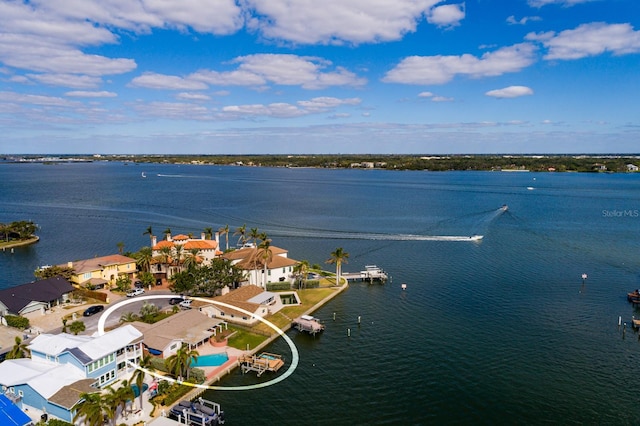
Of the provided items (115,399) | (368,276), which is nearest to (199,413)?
(115,399)

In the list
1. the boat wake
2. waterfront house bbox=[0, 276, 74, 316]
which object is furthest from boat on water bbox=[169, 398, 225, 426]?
the boat wake

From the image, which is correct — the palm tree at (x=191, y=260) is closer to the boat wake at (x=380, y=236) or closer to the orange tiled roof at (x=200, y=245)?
the orange tiled roof at (x=200, y=245)

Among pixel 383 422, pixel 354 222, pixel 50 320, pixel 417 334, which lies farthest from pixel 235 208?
pixel 383 422

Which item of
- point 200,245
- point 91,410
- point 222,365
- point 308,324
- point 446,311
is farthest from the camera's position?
point 200,245

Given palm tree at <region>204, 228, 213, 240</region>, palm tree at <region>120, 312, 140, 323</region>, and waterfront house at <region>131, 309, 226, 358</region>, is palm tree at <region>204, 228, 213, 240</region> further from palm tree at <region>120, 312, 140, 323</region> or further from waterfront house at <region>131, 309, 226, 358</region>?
waterfront house at <region>131, 309, 226, 358</region>

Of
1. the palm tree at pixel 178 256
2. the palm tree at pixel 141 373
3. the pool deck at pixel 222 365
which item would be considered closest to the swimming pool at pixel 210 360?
the pool deck at pixel 222 365

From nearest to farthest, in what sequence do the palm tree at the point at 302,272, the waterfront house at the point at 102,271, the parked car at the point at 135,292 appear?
the parked car at the point at 135,292 < the waterfront house at the point at 102,271 < the palm tree at the point at 302,272

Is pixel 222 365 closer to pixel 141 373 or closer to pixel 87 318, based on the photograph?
pixel 141 373
